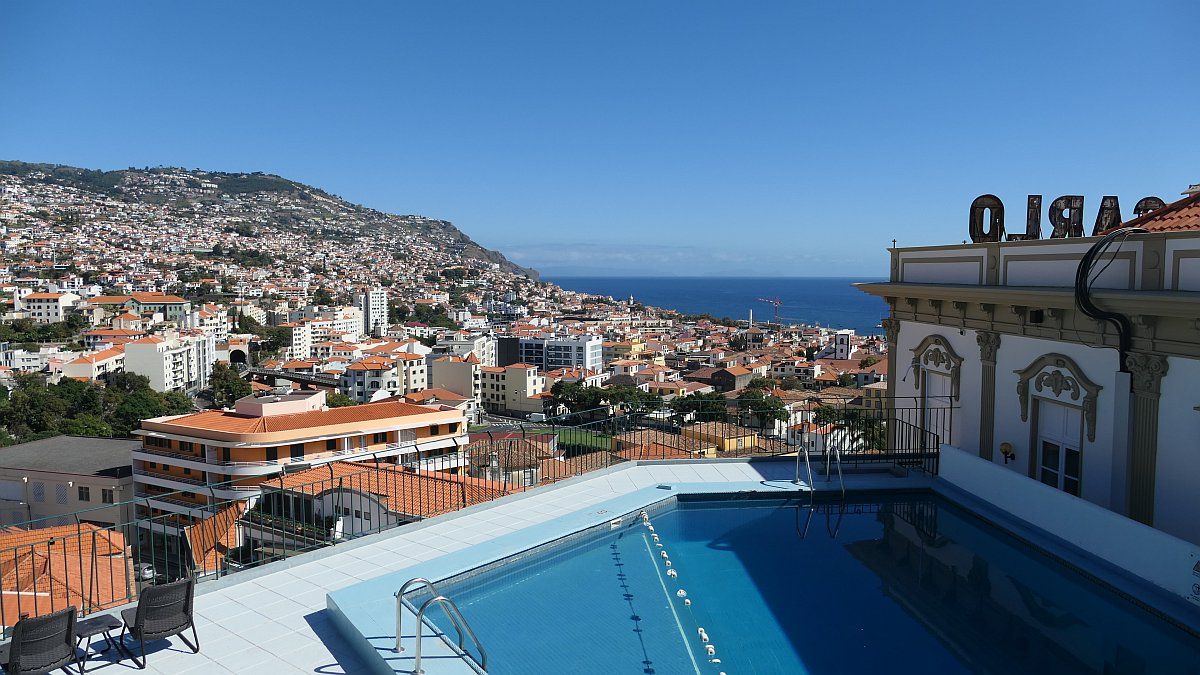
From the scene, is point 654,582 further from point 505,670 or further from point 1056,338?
point 1056,338

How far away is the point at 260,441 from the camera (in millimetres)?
28703

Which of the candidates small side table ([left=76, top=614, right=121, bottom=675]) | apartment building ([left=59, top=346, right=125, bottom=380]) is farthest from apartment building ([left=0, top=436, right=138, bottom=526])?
apartment building ([left=59, top=346, right=125, bottom=380])

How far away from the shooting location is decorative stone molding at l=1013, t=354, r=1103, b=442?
7219mm

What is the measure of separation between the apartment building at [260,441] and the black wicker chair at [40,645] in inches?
954

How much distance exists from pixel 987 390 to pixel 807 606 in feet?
14.8

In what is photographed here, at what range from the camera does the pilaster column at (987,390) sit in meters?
8.66

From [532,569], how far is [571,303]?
595ft

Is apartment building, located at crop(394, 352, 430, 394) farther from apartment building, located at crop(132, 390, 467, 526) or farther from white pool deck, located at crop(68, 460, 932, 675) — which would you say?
white pool deck, located at crop(68, 460, 932, 675)

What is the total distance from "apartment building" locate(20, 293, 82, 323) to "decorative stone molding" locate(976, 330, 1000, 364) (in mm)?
105336

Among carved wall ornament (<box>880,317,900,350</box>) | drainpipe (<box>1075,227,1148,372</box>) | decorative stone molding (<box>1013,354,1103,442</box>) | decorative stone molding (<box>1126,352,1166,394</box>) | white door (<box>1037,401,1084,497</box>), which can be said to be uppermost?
Answer: drainpipe (<box>1075,227,1148,372</box>)

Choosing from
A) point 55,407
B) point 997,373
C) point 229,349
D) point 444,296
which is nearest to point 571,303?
point 444,296

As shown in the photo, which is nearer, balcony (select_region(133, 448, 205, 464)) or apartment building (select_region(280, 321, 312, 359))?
balcony (select_region(133, 448, 205, 464))

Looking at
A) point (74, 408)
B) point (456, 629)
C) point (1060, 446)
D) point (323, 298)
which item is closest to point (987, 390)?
point (1060, 446)

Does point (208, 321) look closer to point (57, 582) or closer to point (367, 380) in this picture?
point (367, 380)
